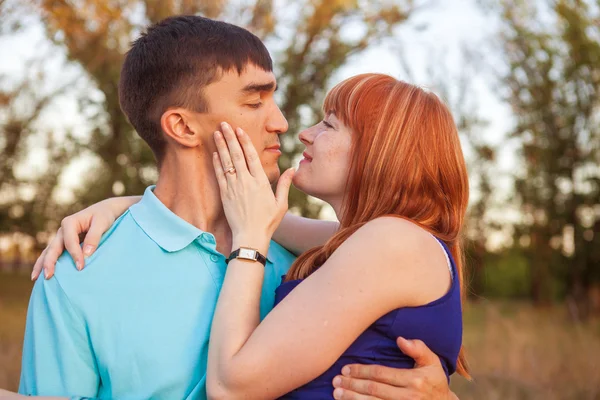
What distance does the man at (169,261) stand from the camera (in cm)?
236

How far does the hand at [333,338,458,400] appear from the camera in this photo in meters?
2.26

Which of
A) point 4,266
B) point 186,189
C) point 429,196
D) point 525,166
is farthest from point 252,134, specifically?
point 4,266

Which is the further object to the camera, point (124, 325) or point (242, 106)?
point (242, 106)

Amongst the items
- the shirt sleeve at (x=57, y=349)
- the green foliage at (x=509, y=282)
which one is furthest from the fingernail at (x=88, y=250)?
the green foliage at (x=509, y=282)

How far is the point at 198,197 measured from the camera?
2770mm

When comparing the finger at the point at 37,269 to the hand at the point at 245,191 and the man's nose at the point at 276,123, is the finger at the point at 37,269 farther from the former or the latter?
the man's nose at the point at 276,123

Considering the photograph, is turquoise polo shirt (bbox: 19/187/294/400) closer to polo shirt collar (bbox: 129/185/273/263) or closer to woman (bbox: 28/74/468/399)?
polo shirt collar (bbox: 129/185/273/263)

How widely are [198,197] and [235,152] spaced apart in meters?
0.26

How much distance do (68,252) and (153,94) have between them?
2.35ft

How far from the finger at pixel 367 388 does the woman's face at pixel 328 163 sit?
73 centimetres

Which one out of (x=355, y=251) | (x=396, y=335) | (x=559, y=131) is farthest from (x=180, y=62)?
(x=559, y=131)

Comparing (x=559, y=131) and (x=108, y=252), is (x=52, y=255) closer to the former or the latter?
(x=108, y=252)

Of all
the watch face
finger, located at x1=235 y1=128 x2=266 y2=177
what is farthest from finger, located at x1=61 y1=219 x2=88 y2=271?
finger, located at x1=235 y1=128 x2=266 y2=177

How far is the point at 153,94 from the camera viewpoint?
286 centimetres
